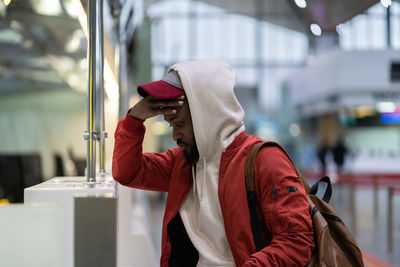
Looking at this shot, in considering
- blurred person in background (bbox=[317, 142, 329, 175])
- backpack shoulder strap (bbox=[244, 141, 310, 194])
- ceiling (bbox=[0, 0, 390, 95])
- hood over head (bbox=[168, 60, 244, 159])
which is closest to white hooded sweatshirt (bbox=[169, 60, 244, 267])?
hood over head (bbox=[168, 60, 244, 159])

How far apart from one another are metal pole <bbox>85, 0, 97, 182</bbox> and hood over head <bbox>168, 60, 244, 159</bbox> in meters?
0.28

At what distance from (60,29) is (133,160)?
12.8 feet

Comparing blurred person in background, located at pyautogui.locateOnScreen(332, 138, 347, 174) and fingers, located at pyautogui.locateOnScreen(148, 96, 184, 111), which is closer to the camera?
fingers, located at pyautogui.locateOnScreen(148, 96, 184, 111)

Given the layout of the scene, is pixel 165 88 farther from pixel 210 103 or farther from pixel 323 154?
pixel 323 154

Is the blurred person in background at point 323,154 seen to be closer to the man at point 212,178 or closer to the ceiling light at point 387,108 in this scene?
the ceiling light at point 387,108

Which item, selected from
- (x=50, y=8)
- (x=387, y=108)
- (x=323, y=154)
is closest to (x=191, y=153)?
(x=50, y=8)

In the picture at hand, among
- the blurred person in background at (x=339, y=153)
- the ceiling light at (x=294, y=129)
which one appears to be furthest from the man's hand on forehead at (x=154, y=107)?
the ceiling light at (x=294, y=129)

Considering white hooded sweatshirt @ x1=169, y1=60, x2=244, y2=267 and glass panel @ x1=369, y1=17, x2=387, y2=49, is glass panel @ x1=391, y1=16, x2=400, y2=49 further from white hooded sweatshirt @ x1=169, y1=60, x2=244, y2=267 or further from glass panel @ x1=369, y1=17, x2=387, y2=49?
white hooded sweatshirt @ x1=169, y1=60, x2=244, y2=267

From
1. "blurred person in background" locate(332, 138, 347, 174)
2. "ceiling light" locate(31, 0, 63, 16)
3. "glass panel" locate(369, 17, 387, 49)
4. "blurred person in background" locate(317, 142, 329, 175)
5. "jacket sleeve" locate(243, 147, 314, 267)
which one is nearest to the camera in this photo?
"jacket sleeve" locate(243, 147, 314, 267)

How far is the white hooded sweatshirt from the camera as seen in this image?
149 centimetres

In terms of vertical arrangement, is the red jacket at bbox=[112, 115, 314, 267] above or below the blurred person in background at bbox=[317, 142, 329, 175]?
above

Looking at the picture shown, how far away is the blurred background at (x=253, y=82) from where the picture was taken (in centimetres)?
350

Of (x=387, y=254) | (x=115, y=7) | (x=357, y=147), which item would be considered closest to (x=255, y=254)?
(x=115, y=7)

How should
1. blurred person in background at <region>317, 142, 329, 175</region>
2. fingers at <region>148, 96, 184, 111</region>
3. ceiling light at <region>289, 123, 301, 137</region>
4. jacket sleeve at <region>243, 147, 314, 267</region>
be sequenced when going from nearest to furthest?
jacket sleeve at <region>243, 147, 314, 267</region>
fingers at <region>148, 96, 184, 111</region>
blurred person in background at <region>317, 142, 329, 175</region>
ceiling light at <region>289, 123, 301, 137</region>
